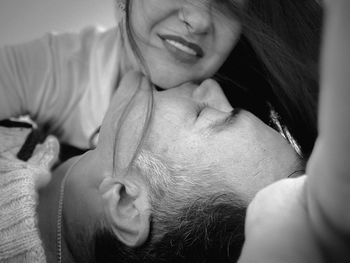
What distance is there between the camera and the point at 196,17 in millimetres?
696

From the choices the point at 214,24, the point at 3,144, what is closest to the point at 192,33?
the point at 214,24

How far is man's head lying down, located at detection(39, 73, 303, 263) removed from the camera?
59 cm

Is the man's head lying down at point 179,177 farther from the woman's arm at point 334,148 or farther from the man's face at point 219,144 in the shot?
the woman's arm at point 334,148

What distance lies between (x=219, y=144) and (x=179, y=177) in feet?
0.24

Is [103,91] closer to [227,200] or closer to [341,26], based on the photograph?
[227,200]

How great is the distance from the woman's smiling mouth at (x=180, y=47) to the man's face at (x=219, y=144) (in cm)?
12

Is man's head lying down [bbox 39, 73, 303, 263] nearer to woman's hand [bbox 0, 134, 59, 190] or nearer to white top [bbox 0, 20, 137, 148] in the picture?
woman's hand [bbox 0, 134, 59, 190]

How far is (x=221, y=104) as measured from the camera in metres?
0.66

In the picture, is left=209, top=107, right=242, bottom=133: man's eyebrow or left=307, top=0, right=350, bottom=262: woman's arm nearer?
left=307, top=0, right=350, bottom=262: woman's arm

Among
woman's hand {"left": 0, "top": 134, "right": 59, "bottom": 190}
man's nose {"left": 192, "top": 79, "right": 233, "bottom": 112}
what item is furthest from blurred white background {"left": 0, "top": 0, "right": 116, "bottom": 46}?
man's nose {"left": 192, "top": 79, "right": 233, "bottom": 112}

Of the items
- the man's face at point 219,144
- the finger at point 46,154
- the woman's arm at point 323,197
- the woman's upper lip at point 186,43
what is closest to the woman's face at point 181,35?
the woman's upper lip at point 186,43

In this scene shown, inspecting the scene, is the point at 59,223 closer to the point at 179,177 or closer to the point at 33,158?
the point at 33,158

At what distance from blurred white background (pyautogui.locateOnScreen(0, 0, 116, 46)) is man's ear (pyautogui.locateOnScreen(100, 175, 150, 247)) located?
71 cm

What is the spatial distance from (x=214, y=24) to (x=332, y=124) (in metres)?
0.51
